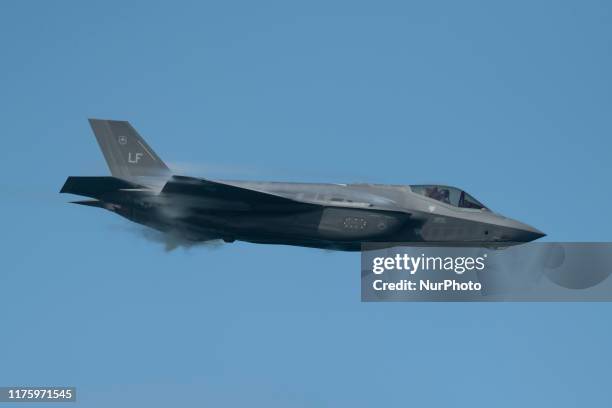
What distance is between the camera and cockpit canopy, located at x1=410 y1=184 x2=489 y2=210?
4609 cm

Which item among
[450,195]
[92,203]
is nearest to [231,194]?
[92,203]

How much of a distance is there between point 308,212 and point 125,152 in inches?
315

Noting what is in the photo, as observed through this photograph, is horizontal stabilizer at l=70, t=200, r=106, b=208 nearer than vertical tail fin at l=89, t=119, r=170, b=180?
Yes

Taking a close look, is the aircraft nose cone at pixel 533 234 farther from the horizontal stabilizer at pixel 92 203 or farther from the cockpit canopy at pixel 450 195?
the horizontal stabilizer at pixel 92 203

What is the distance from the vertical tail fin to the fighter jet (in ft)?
3.23

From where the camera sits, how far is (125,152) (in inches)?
1868

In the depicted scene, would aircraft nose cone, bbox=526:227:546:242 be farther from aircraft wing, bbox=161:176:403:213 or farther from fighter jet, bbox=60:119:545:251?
aircraft wing, bbox=161:176:403:213

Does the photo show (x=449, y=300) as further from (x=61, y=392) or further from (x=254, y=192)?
(x=61, y=392)

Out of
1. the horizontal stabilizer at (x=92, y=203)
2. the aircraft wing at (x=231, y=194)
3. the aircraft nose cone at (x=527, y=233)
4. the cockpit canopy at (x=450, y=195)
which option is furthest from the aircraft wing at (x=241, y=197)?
the aircraft nose cone at (x=527, y=233)

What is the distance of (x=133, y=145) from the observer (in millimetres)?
47500

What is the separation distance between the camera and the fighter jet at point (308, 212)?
44.1 meters

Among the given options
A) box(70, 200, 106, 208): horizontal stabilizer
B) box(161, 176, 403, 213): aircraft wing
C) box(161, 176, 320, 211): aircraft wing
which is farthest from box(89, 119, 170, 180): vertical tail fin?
box(161, 176, 403, 213): aircraft wing

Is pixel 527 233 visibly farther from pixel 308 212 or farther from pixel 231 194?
pixel 231 194

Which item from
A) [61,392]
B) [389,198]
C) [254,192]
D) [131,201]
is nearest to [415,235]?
[389,198]
